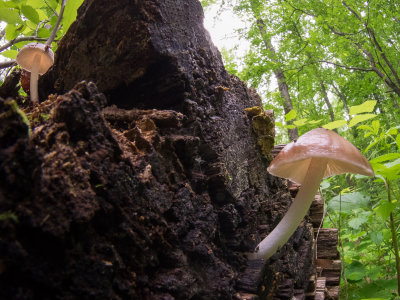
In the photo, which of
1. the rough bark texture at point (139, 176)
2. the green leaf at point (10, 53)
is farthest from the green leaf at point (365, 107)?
the green leaf at point (10, 53)

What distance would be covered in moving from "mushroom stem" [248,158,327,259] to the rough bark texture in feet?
0.22

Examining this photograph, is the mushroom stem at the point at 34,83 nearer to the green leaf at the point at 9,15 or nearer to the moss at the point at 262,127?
the green leaf at the point at 9,15

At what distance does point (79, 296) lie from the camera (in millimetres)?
638

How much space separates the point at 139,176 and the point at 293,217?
0.82m

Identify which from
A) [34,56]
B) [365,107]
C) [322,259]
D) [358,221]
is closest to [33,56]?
[34,56]

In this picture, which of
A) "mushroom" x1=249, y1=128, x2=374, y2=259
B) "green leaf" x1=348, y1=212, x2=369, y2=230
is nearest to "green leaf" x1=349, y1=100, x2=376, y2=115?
"mushroom" x1=249, y1=128, x2=374, y2=259

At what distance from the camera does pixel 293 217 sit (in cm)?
136

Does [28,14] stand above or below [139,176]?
above

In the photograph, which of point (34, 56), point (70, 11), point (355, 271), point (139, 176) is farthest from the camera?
point (355, 271)

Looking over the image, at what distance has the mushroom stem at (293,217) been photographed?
4.23ft

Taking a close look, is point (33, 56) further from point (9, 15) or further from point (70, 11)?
point (70, 11)

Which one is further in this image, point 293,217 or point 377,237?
point 377,237

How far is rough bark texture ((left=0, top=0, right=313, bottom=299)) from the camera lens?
61 centimetres

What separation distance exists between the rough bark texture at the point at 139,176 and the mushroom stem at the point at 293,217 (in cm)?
7
